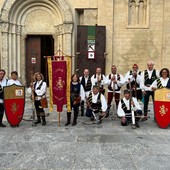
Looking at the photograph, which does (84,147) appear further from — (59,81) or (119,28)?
(119,28)

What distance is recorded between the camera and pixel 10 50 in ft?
36.8

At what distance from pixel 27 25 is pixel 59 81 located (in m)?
5.88

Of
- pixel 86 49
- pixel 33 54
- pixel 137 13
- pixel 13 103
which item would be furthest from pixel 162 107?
pixel 33 54

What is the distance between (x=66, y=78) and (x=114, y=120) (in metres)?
1.98

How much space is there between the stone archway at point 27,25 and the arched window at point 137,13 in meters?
2.60

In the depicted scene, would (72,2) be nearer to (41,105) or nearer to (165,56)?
(165,56)

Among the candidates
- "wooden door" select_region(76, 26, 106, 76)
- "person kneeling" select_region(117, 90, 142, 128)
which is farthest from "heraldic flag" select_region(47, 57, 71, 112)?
"wooden door" select_region(76, 26, 106, 76)

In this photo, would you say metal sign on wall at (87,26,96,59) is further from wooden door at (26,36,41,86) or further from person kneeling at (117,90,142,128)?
person kneeling at (117,90,142,128)

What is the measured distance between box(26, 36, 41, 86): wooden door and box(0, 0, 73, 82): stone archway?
24cm

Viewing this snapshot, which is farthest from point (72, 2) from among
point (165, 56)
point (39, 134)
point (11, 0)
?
point (39, 134)

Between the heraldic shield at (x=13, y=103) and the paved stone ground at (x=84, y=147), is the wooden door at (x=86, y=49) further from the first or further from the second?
the heraldic shield at (x=13, y=103)

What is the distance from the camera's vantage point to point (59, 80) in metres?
6.77

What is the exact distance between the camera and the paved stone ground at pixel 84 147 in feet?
13.5

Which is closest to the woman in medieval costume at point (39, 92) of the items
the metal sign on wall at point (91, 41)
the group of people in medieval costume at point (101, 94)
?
the group of people in medieval costume at point (101, 94)
